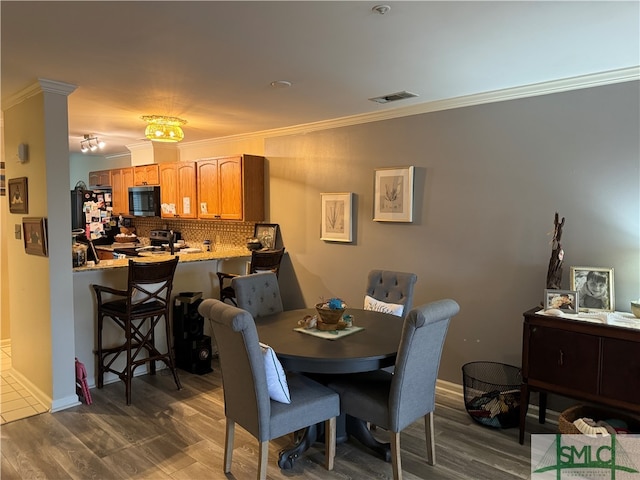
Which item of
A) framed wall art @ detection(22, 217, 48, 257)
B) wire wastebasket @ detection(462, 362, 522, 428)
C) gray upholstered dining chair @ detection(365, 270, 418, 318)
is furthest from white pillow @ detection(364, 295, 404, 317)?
framed wall art @ detection(22, 217, 48, 257)

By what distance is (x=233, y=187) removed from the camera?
5.08m

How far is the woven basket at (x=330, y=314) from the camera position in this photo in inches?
109

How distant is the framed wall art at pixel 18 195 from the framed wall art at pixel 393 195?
2938 millimetres

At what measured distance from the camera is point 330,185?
4555 mm

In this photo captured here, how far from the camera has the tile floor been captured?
10.6 ft

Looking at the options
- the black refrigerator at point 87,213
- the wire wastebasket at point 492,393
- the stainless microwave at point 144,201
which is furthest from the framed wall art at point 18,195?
the wire wastebasket at point 492,393

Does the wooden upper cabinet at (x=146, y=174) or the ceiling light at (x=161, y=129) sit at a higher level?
the ceiling light at (x=161, y=129)

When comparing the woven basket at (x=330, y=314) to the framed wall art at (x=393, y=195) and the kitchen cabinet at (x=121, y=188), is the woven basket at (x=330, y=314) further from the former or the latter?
the kitchen cabinet at (x=121, y=188)

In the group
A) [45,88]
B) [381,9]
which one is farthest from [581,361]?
[45,88]

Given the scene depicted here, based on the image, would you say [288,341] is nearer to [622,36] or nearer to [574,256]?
[574,256]

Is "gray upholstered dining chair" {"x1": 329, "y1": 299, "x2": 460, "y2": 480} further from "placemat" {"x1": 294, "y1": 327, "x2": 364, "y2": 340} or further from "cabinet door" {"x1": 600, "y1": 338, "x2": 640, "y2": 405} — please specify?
"cabinet door" {"x1": 600, "y1": 338, "x2": 640, "y2": 405}

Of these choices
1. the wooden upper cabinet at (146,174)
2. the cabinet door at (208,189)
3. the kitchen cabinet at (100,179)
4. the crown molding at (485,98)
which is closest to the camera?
the crown molding at (485,98)

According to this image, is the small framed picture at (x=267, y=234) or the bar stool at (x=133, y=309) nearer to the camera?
the bar stool at (x=133, y=309)

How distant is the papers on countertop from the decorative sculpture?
0.24m
